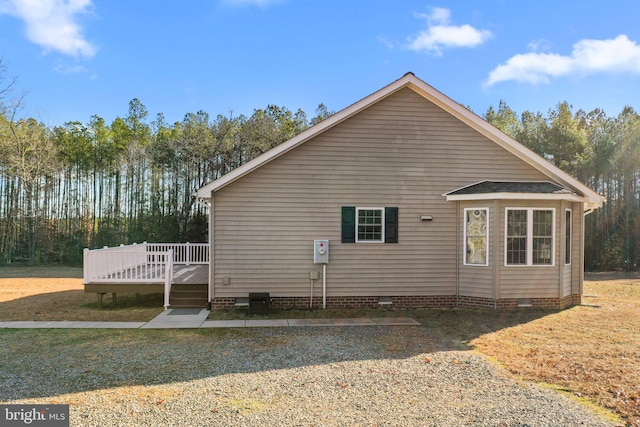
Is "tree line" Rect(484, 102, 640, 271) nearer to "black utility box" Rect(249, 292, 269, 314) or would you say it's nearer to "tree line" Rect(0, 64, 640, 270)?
"tree line" Rect(0, 64, 640, 270)

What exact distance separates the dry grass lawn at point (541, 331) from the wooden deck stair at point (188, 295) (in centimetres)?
59

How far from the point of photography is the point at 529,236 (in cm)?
1002

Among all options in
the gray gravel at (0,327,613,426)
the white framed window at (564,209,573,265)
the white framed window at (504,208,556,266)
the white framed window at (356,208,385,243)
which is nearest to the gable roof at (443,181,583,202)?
the white framed window at (504,208,556,266)

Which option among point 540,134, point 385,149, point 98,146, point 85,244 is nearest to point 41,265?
point 85,244

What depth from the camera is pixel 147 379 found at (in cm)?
509

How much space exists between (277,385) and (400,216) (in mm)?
6428

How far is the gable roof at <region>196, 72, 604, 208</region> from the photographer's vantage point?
977 cm

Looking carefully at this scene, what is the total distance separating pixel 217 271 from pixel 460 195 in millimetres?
6546

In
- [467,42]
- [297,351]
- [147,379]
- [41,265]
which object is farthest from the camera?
[41,265]

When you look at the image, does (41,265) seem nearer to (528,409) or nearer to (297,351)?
(297,351)

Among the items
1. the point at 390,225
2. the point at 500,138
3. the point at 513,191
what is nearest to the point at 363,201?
the point at 390,225

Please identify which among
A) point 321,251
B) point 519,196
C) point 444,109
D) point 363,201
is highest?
point 444,109

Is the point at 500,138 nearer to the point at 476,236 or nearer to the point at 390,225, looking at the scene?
the point at 476,236

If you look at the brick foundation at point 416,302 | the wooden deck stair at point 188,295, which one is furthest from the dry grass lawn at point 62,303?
the brick foundation at point 416,302
